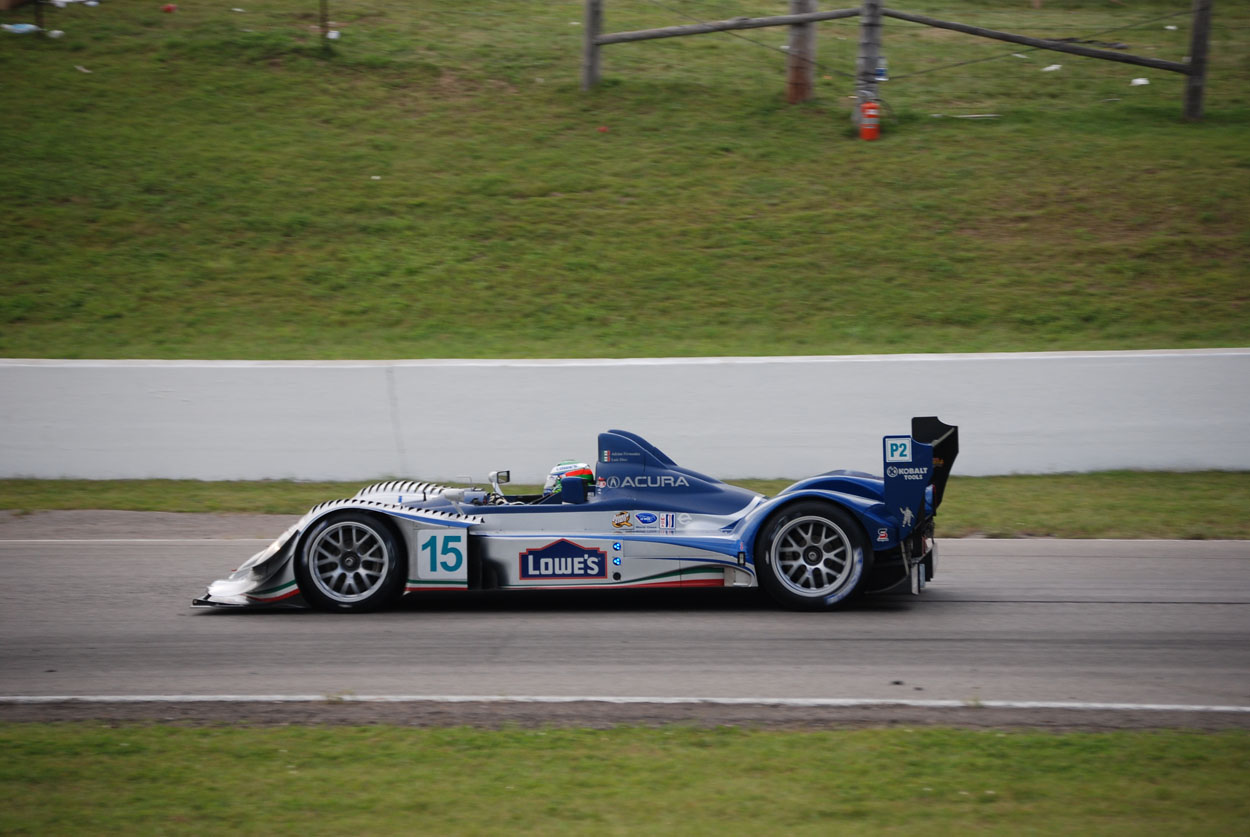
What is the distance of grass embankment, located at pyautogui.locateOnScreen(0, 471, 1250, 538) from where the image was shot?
33.4 ft

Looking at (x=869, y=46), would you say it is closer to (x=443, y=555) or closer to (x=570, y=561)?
(x=570, y=561)

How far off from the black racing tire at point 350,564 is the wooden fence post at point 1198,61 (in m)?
17.6

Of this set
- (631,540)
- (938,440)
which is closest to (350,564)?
(631,540)

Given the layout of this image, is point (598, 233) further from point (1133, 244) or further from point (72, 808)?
point (72, 808)

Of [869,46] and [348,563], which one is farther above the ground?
[869,46]

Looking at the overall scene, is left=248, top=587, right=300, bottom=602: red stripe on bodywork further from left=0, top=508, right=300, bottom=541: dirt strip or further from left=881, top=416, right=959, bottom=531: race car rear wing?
left=881, top=416, right=959, bottom=531: race car rear wing

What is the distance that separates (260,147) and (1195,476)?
15550 mm

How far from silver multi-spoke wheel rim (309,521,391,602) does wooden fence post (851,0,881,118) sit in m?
14.7

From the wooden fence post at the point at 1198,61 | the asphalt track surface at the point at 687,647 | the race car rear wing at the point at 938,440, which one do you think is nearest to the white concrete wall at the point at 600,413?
the asphalt track surface at the point at 687,647

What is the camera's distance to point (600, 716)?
553 cm

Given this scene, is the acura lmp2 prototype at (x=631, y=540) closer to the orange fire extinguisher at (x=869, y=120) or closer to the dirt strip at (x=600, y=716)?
the dirt strip at (x=600, y=716)

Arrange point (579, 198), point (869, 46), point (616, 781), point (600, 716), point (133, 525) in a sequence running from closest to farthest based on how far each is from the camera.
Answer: point (616, 781) → point (600, 716) → point (133, 525) → point (579, 198) → point (869, 46)

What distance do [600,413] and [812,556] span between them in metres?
4.94

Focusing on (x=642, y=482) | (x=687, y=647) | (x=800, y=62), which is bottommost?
(x=687, y=647)
